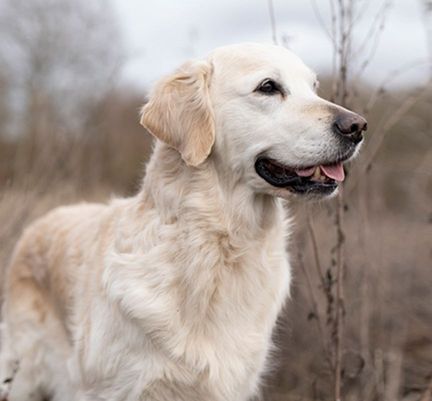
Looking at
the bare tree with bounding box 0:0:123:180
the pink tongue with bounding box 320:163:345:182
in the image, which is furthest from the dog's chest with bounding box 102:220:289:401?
the bare tree with bounding box 0:0:123:180

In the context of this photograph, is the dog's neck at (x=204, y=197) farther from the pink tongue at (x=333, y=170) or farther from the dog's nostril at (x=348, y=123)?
the dog's nostril at (x=348, y=123)

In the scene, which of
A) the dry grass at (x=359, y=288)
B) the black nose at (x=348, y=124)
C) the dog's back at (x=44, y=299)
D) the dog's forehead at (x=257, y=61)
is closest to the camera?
the black nose at (x=348, y=124)

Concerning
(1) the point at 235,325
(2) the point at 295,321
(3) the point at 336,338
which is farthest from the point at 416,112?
(1) the point at 235,325

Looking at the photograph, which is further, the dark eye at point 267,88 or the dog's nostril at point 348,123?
the dark eye at point 267,88

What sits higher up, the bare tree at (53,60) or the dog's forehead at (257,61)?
the dog's forehead at (257,61)

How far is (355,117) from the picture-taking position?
284 cm

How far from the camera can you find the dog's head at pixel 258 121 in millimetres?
2863

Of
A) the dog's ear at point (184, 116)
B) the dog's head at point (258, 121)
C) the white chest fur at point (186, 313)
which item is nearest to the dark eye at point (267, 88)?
the dog's head at point (258, 121)

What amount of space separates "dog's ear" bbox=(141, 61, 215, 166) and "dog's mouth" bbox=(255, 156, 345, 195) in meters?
0.26

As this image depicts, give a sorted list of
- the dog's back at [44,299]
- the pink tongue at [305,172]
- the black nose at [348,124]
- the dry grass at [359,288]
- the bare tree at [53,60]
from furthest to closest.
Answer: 1. the bare tree at [53,60]
2. the dry grass at [359,288]
3. the dog's back at [44,299]
4. the pink tongue at [305,172]
5. the black nose at [348,124]

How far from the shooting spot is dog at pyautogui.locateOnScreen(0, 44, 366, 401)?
296 centimetres

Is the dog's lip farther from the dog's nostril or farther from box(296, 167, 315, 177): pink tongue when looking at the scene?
the dog's nostril

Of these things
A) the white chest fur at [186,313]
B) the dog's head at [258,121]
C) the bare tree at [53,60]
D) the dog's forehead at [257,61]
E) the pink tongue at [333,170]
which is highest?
the dog's forehead at [257,61]

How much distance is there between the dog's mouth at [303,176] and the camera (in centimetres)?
295
